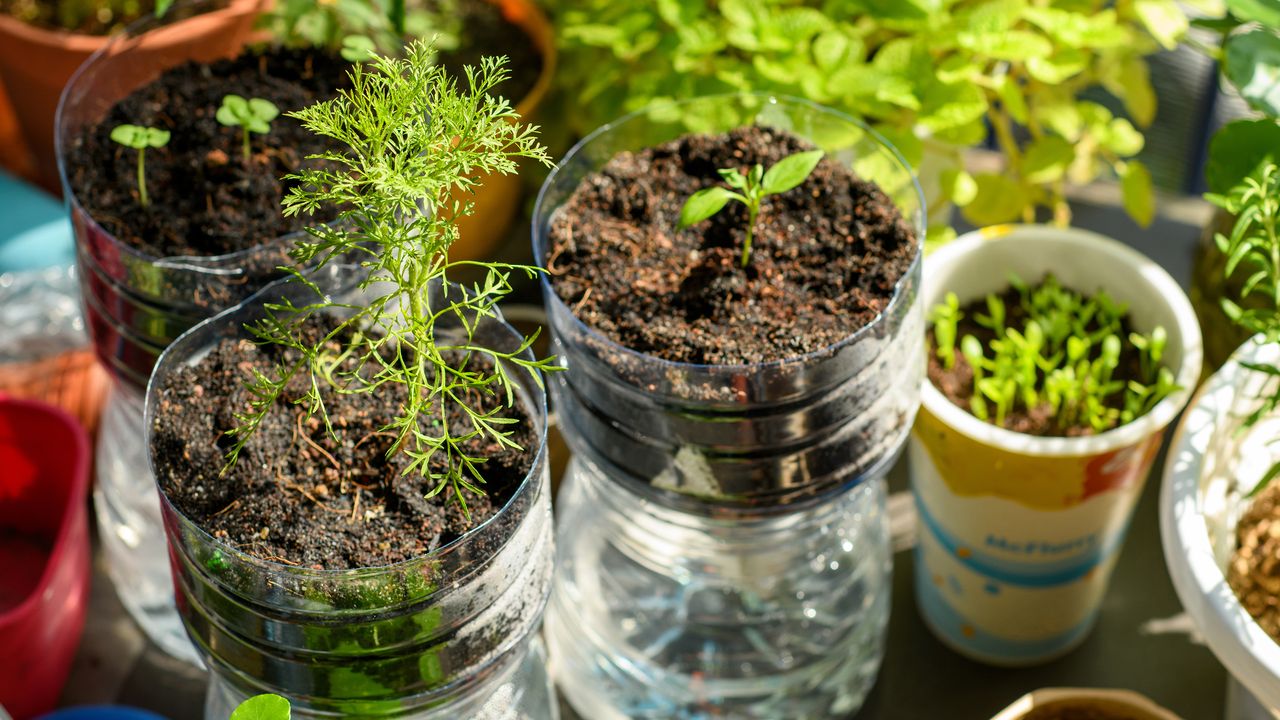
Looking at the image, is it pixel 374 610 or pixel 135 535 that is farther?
pixel 135 535

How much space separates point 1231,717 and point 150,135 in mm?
800

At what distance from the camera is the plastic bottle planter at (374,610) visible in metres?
0.60

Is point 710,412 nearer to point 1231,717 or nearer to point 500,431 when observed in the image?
point 500,431

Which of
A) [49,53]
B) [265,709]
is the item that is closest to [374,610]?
[265,709]

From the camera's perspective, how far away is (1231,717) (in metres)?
0.90

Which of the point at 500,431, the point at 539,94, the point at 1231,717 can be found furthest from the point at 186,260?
the point at 1231,717

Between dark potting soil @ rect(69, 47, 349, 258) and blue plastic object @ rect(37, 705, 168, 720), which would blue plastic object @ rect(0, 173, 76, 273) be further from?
blue plastic object @ rect(37, 705, 168, 720)

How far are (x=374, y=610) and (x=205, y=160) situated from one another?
0.35 m

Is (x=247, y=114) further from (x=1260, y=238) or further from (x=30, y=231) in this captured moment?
(x=1260, y=238)

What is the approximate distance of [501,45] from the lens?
3.76 ft

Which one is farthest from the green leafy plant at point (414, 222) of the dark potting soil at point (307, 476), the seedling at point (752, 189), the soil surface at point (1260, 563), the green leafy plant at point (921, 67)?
the soil surface at point (1260, 563)

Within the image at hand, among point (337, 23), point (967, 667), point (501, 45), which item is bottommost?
point (967, 667)

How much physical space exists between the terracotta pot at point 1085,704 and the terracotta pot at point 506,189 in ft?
1.64

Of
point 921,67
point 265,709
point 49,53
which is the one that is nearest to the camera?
point 265,709
